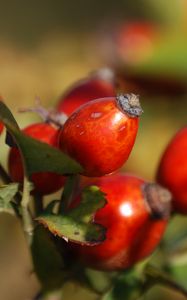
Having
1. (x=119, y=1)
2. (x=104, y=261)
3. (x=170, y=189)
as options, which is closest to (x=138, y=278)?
(x=104, y=261)

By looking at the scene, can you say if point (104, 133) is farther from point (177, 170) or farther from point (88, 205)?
point (177, 170)

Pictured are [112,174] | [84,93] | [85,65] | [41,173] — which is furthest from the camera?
[85,65]

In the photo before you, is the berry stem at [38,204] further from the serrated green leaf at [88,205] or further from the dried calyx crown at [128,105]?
the dried calyx crown at [128,105]

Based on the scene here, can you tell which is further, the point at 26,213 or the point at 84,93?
the point at 84,93

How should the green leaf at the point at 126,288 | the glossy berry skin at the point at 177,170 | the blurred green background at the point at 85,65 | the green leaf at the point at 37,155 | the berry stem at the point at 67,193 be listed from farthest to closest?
1. the blurred green background at the point at 85,65
2. the glossy berry skin at the point at 177,170
3. the green leaf at the point at 126,288
4. the berry stem at the point at 67,193
5. the green leaf at the point at 37,155

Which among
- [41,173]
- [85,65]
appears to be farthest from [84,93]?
[85,65]

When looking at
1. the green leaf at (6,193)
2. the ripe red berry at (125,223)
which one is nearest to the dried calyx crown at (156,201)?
the ripe red berry at (125,223)

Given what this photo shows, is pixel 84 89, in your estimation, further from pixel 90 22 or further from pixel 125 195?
pixel 90 22
